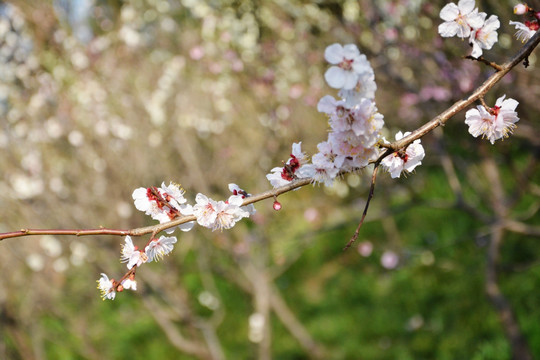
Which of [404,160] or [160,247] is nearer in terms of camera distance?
[404,160]

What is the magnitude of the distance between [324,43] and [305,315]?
3.03 metres

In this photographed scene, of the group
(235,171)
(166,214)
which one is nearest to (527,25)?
(166,214)

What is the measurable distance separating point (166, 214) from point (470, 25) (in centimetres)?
96

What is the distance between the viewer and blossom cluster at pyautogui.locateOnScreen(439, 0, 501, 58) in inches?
48.4

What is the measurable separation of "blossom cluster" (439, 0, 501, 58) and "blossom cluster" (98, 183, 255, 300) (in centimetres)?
71

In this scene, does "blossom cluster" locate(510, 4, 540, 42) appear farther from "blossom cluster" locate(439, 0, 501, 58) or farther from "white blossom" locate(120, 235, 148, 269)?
"white blossom" locate(120, 235, 148, 269)

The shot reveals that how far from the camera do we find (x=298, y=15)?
3041mm

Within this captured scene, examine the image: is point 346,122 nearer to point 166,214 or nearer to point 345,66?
point 345,66

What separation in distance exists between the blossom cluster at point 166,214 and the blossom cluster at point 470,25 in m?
0.71

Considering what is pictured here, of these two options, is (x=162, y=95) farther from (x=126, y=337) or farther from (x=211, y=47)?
(x=126, y=337)

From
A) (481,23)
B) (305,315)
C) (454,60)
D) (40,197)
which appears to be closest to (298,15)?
(454,60)

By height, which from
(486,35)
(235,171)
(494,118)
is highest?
(235,171)

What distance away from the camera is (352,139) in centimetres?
108

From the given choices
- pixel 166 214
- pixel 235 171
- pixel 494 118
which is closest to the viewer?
pixel 494 118
